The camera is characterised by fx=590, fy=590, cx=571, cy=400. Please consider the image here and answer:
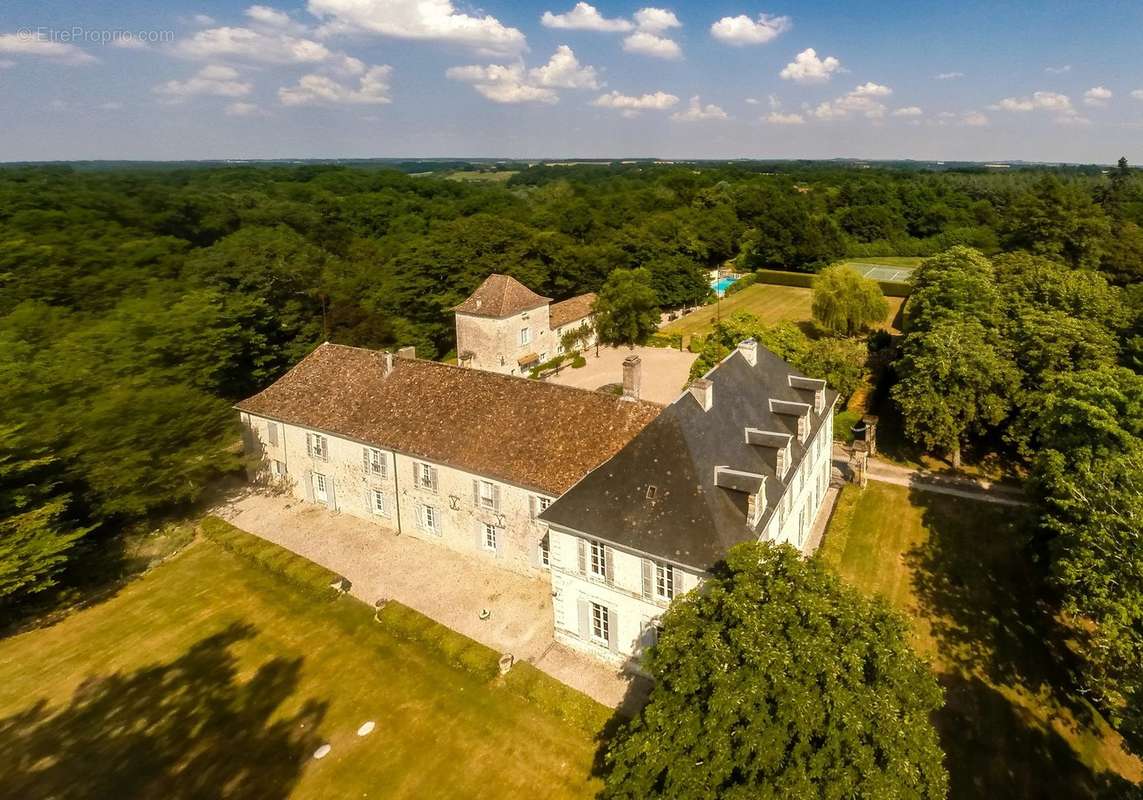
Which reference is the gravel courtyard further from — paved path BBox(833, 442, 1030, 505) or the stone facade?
the stone facade

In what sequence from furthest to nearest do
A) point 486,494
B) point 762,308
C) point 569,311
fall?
1. point 762,308
2. point 569,311
3. point 486,494

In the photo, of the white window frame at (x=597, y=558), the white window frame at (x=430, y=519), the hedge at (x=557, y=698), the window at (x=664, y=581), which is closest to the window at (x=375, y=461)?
the white window frame at (x=430, y=519)

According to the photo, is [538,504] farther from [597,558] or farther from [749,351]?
[749,351]

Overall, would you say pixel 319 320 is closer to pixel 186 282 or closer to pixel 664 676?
pixel 186 282

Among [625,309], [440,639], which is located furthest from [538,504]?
[625,309]

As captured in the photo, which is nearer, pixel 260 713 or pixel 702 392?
pixel 260 713

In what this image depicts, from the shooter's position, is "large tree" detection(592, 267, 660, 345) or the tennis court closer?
"large tree" detection(592, 267, 660, 345)

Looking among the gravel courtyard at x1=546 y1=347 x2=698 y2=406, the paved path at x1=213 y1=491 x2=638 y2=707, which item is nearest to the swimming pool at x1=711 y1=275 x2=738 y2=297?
the gravel courtyard at x1=546 y1=347 x2=698 y2=406

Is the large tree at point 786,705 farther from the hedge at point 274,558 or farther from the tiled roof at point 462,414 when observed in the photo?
the hedge at point 274,558
